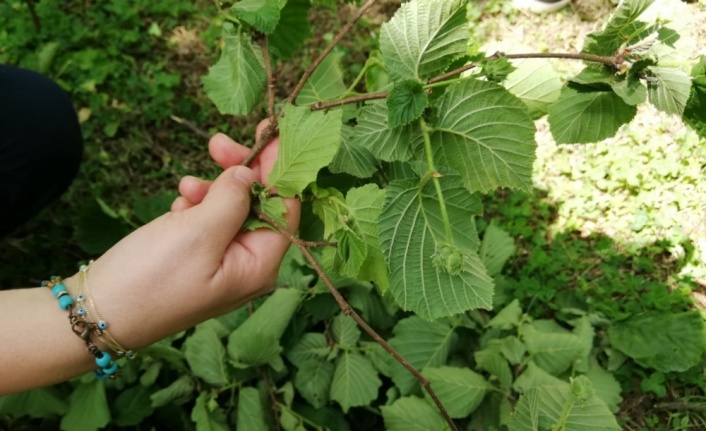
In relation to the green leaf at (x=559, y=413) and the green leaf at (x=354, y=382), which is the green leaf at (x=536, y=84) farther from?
the green leaf at (x=354, y=382)

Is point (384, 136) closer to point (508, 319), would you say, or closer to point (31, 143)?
point (508, 319)

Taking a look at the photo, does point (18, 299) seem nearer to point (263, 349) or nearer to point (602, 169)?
point (263, 349)

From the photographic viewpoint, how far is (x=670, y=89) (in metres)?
0.87

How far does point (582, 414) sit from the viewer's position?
4.06 ft

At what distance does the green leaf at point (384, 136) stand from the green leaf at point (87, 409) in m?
1.33

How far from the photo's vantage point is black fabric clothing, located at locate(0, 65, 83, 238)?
205cm

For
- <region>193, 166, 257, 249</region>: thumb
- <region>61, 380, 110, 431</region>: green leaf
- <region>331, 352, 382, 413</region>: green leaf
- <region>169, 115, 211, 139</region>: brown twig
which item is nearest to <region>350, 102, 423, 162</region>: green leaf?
<region>193, 166, 257, 249</region>: thumb

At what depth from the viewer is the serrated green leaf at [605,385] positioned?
194 cm

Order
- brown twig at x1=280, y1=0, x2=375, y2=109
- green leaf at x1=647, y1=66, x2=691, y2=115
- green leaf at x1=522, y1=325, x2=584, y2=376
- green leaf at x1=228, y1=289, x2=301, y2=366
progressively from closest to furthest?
green leaf at x1=647, y1=66, x2=691, y2=115, brown twig at x1=280, y1=0, x2=375, y2=109, green leaf at x1=228, y1=289, x2=301, y2=366, green leaf at x1=522, y1=325, x2=584, y2=376

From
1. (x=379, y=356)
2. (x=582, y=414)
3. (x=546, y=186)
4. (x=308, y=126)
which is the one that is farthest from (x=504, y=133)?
(x=546, y=186)

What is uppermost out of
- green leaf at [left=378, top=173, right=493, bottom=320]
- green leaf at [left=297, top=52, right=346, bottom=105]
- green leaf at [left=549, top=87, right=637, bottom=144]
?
green leaf at [left=549, top=87, right=637, bottom=144]

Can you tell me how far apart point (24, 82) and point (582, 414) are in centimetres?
218

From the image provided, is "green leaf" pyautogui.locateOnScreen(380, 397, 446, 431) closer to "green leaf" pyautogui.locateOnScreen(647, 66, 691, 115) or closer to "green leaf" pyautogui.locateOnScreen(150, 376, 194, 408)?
"green leaf" pyautogui.locateOnScreen(150, 376, 194, 408)

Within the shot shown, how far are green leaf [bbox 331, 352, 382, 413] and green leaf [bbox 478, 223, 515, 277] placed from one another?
0.61 metres
